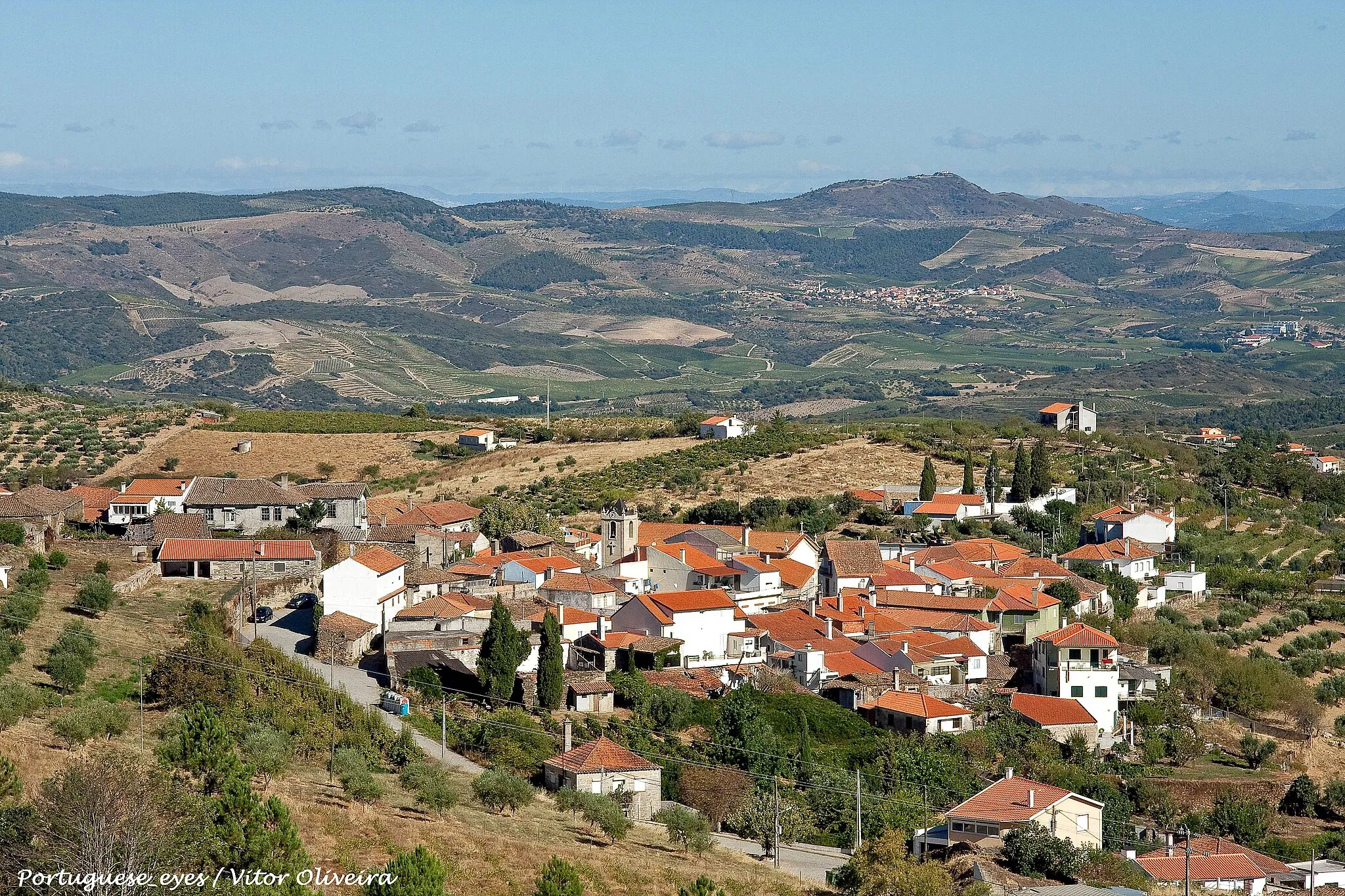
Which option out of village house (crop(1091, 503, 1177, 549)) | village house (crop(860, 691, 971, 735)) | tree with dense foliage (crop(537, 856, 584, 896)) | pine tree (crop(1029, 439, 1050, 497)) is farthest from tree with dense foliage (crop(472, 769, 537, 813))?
pine tree (crop(1029, 439, 1050, 497))

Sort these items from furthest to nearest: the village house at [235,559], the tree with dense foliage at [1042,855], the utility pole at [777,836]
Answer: the village house at [235,559] < the utility pole at [777,836] < the tree with dense foliage at [1042,855]

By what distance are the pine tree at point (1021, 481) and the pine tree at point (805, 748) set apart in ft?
81.3

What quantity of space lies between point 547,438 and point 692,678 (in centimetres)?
3865

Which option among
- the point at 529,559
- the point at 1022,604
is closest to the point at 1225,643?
the point at 1022,604

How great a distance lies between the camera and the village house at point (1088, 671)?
39125 mm

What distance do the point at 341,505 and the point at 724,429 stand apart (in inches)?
1058

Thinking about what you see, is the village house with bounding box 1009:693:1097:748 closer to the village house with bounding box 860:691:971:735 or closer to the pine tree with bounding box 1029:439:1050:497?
the village house with bounding box 860:691:971:735

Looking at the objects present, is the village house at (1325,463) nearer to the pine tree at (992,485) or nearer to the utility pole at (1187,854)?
the pine tree at (992,485)

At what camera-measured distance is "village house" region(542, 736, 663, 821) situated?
98.2 ft

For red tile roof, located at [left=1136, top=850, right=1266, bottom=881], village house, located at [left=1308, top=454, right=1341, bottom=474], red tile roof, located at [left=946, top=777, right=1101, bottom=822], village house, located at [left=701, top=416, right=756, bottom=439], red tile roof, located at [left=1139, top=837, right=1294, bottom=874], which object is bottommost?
village house, located at [left=1308, top=454, right=1341, bottom=474]

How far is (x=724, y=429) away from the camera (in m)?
75.4

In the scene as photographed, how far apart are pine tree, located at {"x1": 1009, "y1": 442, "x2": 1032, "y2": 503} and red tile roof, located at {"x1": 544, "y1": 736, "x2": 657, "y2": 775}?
30.6 meters

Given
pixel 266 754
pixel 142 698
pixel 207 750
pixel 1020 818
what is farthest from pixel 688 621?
pixel 207 750

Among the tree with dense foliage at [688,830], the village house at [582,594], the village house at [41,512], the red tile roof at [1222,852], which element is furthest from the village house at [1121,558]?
the village house at [41,512]
